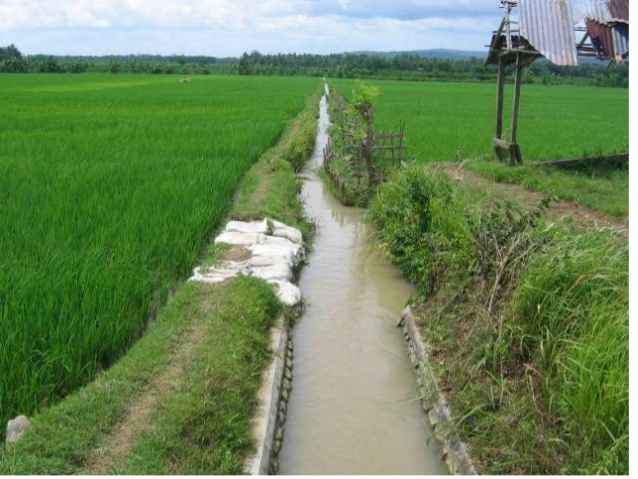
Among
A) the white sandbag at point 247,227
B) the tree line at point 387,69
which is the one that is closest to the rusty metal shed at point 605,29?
the white sandbag at point 247,227

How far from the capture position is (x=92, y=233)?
641 cm

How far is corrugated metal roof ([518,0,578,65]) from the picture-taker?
1066 cm

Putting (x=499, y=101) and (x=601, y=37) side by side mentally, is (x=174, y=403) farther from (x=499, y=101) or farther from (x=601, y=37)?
(x=499, y=101)

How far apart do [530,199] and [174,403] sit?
6942 mm

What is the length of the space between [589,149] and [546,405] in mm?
13367

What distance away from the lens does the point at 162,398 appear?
3.96 m

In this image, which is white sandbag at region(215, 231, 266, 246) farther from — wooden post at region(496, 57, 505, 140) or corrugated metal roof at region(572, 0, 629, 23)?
corrugated metal roof at region(572, 0, 629, 23)

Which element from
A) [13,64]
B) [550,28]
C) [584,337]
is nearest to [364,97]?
[550,28]

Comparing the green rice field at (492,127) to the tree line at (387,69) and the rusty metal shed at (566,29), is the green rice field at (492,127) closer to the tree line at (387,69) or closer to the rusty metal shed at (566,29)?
the rusty metal shed at (566,29)

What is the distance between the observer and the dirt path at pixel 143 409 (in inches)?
132

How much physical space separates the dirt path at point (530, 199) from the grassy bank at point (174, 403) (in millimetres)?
3847

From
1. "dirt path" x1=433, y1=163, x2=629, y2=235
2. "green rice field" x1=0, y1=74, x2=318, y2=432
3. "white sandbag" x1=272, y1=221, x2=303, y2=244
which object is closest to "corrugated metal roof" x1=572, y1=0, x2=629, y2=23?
"dirt path" x1=433, y1=163, x2=629, y2=235

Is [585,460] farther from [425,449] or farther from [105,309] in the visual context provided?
[105,309]

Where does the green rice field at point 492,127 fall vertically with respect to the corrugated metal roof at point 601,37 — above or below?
below
